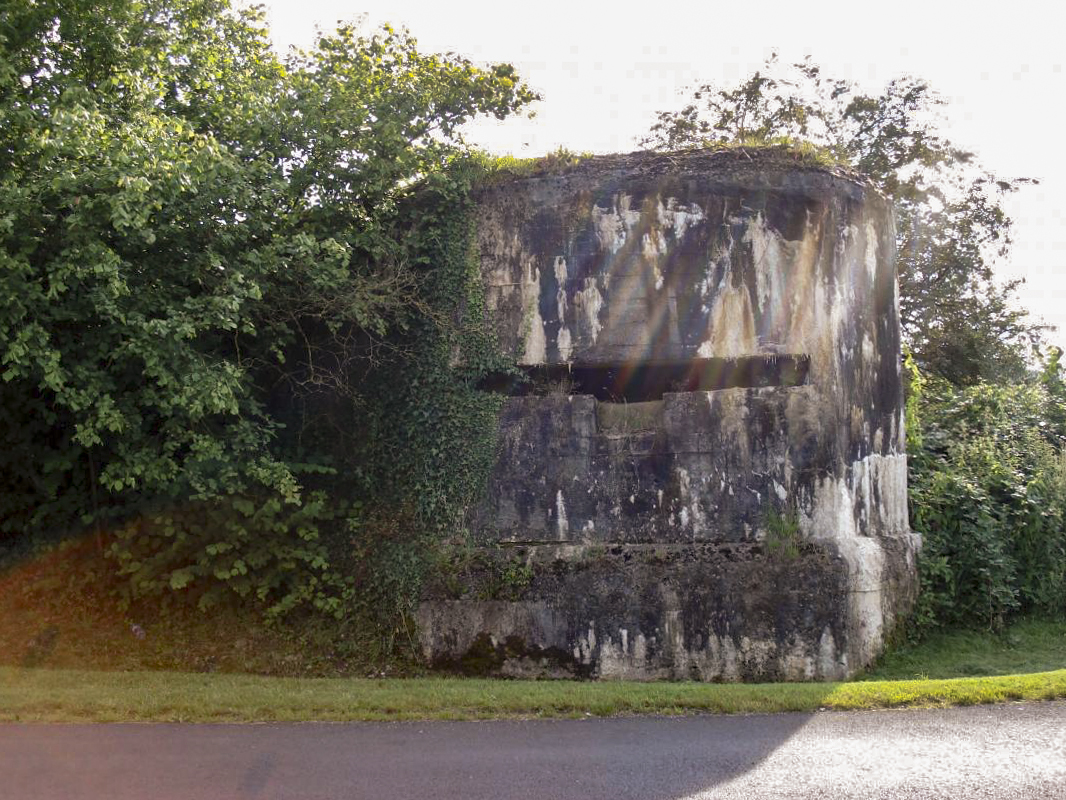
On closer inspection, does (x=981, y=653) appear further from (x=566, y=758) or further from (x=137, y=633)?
(x=137, y=633)

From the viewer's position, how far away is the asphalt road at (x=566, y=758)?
19.7ft

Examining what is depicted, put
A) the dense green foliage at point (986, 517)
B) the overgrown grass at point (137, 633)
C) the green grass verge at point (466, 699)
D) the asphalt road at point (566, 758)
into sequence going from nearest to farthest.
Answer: the asphalt road at point (566, 758) < the green grass verge at point (466, 699) < the overgrown grass at point (137, 633) < the dense green foliage at point (986, 517)

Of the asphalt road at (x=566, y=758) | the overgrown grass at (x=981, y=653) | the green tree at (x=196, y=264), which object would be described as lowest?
the overgrown grass at (x=981, y=653)

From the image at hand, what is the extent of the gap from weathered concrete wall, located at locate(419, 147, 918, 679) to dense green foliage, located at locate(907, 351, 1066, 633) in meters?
1.88

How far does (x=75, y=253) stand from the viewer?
8.71 meters

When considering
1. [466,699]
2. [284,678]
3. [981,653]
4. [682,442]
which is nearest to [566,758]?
[466,699]

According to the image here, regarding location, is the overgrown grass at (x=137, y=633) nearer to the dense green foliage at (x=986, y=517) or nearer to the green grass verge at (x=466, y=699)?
the green grass verge at (x=466, y=699)

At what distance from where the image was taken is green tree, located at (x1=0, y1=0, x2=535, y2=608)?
8953 millimetres

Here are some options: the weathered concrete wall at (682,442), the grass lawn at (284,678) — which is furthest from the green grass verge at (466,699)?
the weathered concrete wall at (682,442)

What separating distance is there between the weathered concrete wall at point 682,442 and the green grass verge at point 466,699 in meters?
1.51

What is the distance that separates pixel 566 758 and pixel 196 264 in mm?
6219

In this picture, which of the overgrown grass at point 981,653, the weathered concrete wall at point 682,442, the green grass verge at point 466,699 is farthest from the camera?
the overgrown grass at point 981,653

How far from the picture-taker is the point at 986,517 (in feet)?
45.6

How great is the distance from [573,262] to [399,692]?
5.21m
